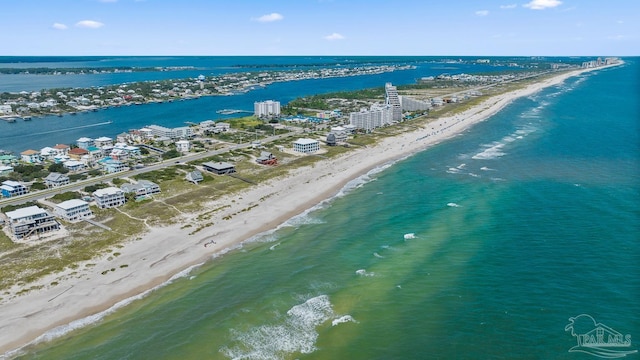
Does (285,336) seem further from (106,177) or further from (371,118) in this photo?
(371,118)

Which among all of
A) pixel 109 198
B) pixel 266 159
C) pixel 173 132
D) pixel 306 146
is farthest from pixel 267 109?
pixel 109 198

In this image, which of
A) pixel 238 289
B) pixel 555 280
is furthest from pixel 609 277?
pixel 238 289

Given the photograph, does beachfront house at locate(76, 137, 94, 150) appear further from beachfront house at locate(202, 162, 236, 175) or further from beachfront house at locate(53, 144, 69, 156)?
beachfront house at locate(202, 162, 236, 175)

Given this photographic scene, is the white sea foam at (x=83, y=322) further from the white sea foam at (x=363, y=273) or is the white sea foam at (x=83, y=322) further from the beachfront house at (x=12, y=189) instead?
the beachfront house at (x=12, y=189)

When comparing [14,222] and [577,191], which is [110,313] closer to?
[14,222]

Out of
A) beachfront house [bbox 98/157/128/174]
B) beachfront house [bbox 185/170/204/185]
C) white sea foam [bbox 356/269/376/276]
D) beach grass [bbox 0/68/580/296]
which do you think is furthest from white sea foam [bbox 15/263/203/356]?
beachfront house [bbox 98/157/128/174]

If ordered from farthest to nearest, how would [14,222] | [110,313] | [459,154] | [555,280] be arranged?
[459,154]
[14,222]
[555,280]
[110,313]
